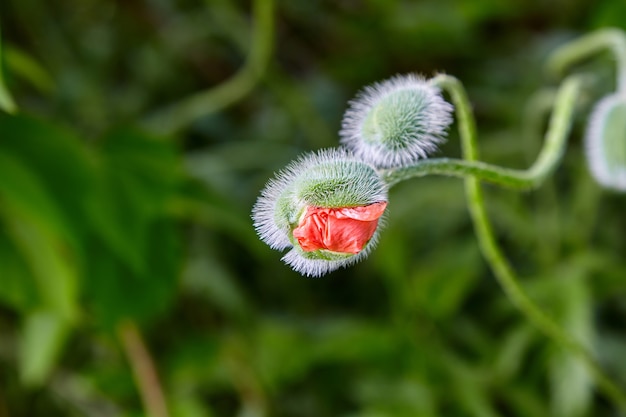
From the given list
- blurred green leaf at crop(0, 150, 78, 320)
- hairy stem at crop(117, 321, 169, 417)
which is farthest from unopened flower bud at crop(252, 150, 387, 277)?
hairy stem at crop(117, 321, 169, 417)

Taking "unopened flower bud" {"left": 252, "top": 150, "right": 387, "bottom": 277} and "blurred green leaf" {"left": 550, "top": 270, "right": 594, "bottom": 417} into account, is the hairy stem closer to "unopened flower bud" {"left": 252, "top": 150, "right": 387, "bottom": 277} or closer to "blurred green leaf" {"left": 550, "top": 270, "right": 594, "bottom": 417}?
"blurred green leaf" {"left": 550, "top": 270, "right": 594, "bottom": 417}

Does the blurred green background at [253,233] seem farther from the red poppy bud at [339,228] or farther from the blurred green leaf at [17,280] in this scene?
the red poppy bud at [339,228]

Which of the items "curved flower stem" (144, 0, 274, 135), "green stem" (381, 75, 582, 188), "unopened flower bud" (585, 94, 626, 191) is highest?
"curved flower stem" (144, 0, 274, 135)

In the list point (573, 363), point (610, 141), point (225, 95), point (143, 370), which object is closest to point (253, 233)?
point (143, 370)

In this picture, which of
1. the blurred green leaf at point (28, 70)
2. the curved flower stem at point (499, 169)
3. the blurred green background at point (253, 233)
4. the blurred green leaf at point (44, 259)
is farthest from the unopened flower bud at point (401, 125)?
the blurred green leaf at point (28, 70)

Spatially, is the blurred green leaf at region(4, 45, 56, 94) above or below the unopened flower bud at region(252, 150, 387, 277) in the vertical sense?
above

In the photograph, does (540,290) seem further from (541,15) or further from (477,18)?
(541,15)

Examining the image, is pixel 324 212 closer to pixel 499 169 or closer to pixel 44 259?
pixel 499 169
